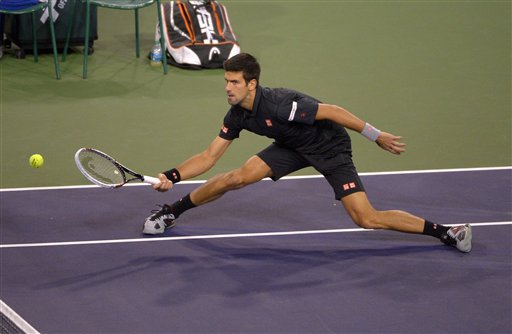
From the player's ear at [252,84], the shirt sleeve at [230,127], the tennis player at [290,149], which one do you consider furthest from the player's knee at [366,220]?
the player's ear at [252,84]

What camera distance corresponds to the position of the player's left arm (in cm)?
793

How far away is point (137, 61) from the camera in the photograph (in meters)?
13.6

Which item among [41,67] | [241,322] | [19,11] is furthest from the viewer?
[41,67]

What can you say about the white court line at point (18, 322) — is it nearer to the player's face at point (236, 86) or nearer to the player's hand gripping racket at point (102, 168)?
the player's hand gripping racket at point (102, 168)

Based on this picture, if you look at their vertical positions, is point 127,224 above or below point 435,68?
below

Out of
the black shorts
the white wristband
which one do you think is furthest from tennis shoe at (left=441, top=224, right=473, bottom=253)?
the white wristband

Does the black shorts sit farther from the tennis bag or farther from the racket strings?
the tennis bag

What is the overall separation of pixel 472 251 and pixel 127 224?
126 inches

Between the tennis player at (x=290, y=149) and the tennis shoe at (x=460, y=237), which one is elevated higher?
the tennis player at (x=290, y=149)

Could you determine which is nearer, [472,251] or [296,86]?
[472,251]

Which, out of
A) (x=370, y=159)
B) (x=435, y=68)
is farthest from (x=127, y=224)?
(x=435, y=68)

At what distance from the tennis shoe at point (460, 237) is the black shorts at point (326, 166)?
3.05ft

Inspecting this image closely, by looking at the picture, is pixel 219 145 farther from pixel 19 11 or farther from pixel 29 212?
pixel 19 11

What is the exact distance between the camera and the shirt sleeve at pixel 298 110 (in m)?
8.01
